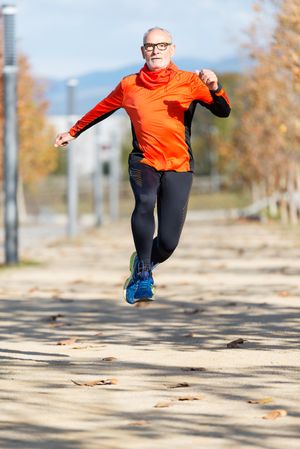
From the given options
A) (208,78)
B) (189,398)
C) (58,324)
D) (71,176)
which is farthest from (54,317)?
(71,176)

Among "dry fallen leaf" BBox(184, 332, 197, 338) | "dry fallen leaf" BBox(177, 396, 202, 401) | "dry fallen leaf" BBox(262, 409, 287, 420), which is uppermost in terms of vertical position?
"dry fallen leaf" BBox(262, 409, 287, 420)

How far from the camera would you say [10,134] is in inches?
909

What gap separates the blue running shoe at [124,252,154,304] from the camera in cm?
927

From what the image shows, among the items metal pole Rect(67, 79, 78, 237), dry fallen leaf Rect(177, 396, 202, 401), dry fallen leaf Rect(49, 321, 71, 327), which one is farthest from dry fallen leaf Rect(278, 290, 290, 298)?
metal pole Rect(67, 79, 78, 237)

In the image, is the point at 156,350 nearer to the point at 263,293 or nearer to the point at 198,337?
the point at 198,337

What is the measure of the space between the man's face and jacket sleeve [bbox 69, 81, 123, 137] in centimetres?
35

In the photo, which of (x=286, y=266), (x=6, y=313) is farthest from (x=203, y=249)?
(x=6, y=313)

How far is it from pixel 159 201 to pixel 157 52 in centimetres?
104

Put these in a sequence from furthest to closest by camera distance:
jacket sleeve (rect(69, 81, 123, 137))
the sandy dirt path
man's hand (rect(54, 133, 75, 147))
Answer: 1. man's hand (rect(54, 133, 75, 147))
2. jacket sleeve (rect(69, 81, 123, 137))
3. the sandy dirt path

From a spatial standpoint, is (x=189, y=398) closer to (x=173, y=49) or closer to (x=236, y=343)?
(x=236, y=343)

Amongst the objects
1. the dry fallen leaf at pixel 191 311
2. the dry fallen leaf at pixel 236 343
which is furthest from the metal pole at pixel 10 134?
the dry fallen leaf at pixel 236 343

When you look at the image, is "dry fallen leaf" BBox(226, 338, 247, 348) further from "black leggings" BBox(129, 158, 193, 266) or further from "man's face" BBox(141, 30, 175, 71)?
"man's face" BBox(141, 30, 175, 71)

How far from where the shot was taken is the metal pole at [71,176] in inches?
1522

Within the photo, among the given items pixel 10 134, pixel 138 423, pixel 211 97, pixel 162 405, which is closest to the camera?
pixel 138 423
